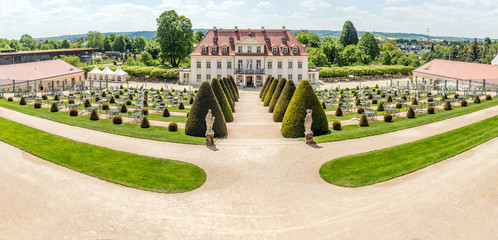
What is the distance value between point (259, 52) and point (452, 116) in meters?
47.8

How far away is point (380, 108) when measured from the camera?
39719 mm

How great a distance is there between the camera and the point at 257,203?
51.3 ft

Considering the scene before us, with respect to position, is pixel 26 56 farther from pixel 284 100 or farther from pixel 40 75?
pixel 284 100

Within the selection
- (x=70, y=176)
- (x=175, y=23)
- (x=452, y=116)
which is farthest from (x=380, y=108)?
(x=175, y=23)

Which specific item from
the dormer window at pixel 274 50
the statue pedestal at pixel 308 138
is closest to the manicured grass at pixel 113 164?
the statue pedestal at pixel 308 138

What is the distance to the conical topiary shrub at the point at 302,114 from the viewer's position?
87.1ft

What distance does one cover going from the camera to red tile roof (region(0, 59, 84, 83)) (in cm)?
6069

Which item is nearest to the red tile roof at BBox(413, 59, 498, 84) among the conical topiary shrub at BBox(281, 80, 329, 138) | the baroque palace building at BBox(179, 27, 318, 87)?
the baroque palace building at BBox(179, 27, 318, 87)

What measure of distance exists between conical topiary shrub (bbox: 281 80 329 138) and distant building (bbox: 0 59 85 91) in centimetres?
4602

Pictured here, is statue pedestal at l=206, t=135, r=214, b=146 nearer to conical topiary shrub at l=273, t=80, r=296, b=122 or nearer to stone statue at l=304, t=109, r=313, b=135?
stone statue at l=304, t=109, r=313, b=135

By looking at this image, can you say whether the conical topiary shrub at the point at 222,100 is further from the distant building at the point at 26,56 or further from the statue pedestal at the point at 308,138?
the distant building at the point at 26,56

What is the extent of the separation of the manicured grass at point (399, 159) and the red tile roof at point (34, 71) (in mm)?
Result: 56884

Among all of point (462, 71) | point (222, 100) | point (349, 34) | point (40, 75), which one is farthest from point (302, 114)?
point (349, 34)

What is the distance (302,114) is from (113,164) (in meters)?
13.5
